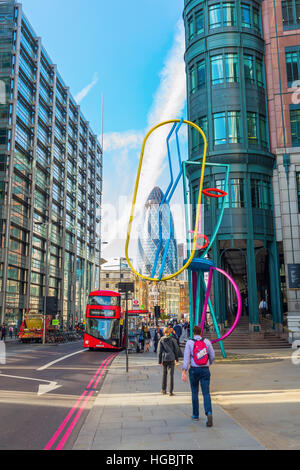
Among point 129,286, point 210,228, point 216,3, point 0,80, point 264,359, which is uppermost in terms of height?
point 0,80

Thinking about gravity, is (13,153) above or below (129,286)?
above

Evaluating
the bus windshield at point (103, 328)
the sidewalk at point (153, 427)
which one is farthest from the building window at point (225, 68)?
the sidewalk at point (153, 427)

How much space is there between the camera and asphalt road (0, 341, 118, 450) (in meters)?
6.70

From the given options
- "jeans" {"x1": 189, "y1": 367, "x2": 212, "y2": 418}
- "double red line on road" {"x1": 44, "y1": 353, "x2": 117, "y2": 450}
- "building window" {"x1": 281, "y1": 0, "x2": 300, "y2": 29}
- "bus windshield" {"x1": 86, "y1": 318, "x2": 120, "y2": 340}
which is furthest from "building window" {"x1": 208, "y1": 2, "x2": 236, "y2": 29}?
"jeans" {"x1": 189, "y1": 367, "x2": 212, "y2": 418}

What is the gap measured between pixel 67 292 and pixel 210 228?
5244 centimetres

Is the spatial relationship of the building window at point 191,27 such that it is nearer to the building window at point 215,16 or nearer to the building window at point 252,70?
the building window at point 215,16

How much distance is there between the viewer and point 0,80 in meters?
56.4

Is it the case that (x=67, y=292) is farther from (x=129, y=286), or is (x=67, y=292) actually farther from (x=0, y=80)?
(x=129, y=286)

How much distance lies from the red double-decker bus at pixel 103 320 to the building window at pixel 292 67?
22345 mm

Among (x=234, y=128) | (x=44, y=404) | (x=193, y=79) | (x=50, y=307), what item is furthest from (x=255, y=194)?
(x=44, y=404)

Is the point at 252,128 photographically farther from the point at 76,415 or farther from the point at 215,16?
the point at 76,415

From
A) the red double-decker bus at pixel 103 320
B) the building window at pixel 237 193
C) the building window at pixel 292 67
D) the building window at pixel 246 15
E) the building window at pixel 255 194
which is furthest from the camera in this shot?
the building window at pixel 246 15

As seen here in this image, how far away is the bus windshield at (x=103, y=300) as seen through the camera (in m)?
28.2
